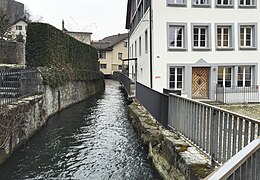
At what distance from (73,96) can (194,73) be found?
26.7 ft

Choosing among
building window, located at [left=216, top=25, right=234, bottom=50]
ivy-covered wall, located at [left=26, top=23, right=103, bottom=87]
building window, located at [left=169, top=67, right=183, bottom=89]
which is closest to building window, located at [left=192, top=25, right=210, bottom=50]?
building window, located at [left=216, top=25, right=234, bottom=50]

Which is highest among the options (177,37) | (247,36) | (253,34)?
(253,34)

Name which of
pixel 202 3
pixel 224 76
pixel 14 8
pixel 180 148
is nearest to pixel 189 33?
pixel 202 3

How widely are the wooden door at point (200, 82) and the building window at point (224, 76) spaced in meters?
0.81

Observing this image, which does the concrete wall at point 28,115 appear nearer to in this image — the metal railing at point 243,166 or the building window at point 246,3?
the metal railing at point 243,166

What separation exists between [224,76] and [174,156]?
1355 centimetres

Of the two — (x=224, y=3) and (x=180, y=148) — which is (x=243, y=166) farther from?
(x=224, y=3)

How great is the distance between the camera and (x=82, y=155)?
8.21m

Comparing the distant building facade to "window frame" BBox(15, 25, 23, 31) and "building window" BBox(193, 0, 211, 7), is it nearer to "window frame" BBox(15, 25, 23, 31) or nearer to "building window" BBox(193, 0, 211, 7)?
"window frame" BBox(15, 25, 23, 31)

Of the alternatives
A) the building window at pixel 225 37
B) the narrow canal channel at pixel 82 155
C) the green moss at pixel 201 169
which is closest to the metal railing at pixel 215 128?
the green moss at pixel 201 169

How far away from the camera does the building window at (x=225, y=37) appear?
58.0 ft

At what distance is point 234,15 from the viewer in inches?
691

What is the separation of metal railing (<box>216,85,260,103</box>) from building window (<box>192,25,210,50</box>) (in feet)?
9.45

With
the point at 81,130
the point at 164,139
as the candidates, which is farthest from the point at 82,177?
the point at 81,130
